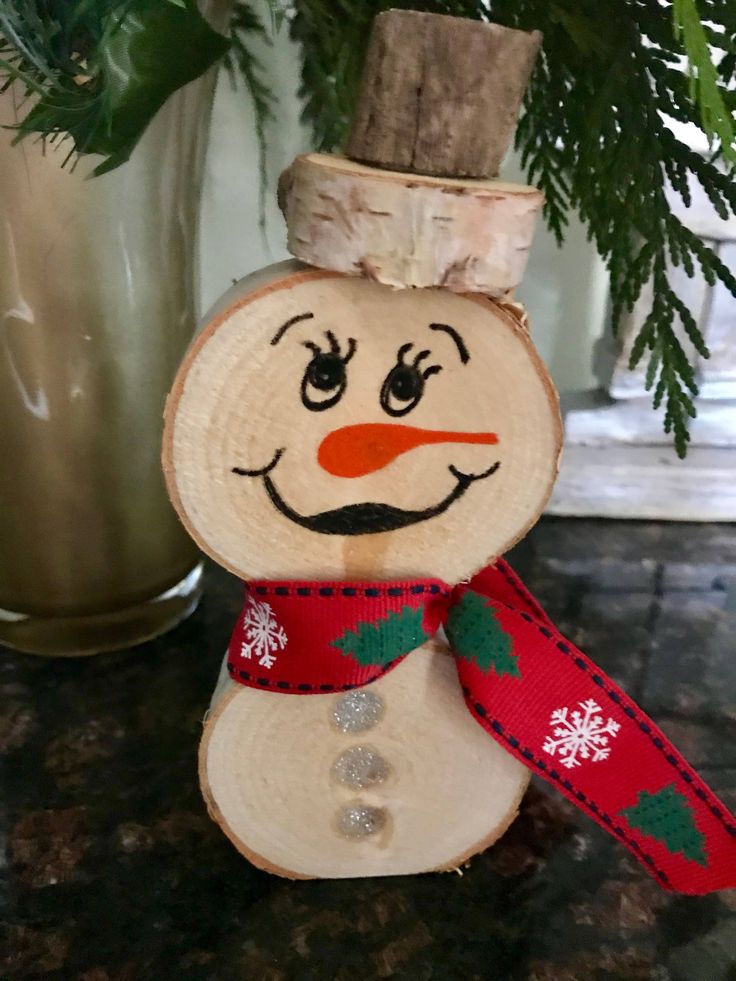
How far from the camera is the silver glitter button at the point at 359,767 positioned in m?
0.37

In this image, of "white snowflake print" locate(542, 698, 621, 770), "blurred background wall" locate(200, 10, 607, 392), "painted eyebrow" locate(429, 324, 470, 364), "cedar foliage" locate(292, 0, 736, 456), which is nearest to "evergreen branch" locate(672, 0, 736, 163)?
"cedar foliage" locate(292, 0, 736, 456)

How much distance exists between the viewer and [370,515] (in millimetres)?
336

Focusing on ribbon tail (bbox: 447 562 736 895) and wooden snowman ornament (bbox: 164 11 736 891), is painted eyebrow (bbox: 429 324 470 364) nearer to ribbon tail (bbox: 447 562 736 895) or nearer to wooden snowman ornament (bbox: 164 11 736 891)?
wooden snowman ornament (bbox: 164 11 736 891)

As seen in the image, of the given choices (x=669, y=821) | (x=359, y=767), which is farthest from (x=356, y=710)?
(x=669, y=821)

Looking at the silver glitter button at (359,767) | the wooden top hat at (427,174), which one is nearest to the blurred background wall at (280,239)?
the wooden top hat at (427,174)

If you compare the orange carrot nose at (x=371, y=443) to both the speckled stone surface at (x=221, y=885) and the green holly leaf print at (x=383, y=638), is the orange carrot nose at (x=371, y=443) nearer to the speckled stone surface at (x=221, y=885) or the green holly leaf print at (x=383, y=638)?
the green holly leaf print at (x=383, y=638)

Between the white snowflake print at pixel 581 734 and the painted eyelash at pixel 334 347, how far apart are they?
17 centimetres

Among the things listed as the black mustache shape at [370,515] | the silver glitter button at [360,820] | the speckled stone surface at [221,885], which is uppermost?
the black mustache shape at [370,515]

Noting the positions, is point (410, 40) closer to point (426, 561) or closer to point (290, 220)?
point (290, 220)

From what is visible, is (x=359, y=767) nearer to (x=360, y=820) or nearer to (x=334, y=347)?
(x=360, y=820)

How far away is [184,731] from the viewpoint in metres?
0.45

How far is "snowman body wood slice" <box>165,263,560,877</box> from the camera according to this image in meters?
0.31

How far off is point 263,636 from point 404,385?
0.37 ft

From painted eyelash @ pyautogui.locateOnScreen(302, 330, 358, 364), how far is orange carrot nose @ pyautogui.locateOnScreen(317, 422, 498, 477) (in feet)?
0.09
